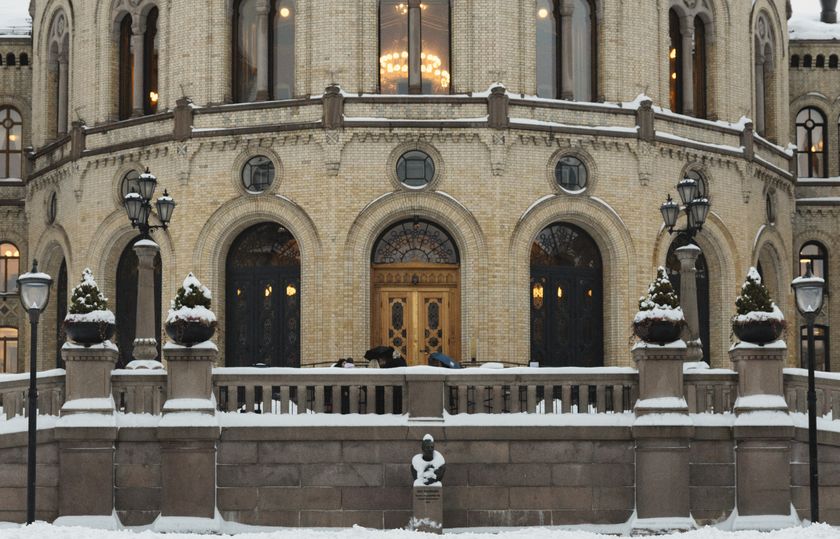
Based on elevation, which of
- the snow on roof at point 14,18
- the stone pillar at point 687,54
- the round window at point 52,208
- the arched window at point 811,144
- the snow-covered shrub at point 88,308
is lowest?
the snow-covered shrub at point 88,308

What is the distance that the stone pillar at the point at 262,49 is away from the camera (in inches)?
1287

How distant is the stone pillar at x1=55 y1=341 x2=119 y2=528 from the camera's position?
1942cm

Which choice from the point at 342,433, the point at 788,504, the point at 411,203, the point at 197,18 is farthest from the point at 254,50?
the point at 788,504

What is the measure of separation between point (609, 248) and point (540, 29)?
5636 mm

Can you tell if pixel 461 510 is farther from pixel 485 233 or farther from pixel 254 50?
pixel 254 50

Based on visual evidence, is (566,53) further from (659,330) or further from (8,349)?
(8,349)

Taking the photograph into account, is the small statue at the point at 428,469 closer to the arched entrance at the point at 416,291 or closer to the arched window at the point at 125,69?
the arched entrance at the point at 416,291

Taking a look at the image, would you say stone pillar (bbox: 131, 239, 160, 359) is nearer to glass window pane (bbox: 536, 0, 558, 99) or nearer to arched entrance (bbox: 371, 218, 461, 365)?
arched entrance (bbox: 371, 218, 461, 365)

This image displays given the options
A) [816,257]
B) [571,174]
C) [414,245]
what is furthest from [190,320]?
[816,257]

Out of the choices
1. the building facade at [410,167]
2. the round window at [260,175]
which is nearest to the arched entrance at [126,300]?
the building facade at [410,167]

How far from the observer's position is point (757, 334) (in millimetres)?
19922

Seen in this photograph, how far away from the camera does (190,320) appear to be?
1952 cm

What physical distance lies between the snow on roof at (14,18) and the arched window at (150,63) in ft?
27.8

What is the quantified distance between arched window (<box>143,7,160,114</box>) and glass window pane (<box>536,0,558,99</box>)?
976 cm
